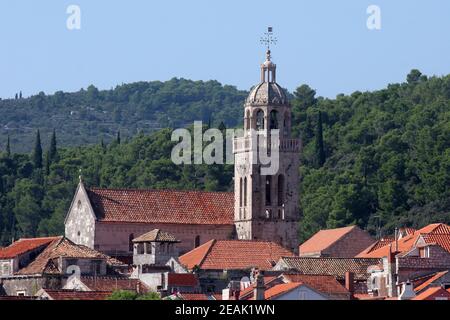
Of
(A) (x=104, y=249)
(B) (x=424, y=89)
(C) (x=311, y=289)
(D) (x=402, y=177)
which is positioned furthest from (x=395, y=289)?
(B) (x=424, y=89)

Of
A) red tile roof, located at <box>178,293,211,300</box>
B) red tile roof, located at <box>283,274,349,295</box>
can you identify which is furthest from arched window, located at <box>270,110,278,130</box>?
red tile roof, located at <box>178,293,211,300</box>

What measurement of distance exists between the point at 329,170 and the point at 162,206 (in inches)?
1787

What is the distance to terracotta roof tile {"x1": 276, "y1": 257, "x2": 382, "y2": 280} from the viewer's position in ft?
269

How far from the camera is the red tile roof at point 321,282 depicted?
7331 centimetres

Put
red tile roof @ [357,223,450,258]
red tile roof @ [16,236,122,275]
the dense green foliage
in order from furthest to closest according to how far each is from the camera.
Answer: red tile roof @ [357,223,450,258], red tile roof @ [16,236,122,275], the dense green foliage

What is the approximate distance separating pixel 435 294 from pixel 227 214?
29.8 m

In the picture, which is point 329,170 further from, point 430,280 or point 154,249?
point 430,280

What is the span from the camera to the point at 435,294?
6562cm

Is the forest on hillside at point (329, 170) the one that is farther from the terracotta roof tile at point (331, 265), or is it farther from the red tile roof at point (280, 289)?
the red tile roof at point (280, 289)

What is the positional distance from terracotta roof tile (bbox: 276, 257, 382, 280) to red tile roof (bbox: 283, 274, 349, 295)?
5.16 m

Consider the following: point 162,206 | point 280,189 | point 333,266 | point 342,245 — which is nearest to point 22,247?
point 162,206

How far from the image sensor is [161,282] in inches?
3044

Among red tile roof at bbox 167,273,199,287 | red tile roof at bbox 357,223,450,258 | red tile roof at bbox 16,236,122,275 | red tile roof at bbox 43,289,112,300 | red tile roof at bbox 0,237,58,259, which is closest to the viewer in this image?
red tile roof at bbox 43,289,112,300

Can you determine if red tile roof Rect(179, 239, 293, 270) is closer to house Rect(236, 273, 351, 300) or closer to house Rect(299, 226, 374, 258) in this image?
house Rect(236, 273, 351, 300)
